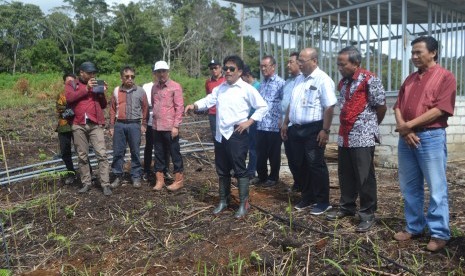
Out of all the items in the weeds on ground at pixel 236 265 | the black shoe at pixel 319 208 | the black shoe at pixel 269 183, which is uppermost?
the black shoe at pixel 319 208

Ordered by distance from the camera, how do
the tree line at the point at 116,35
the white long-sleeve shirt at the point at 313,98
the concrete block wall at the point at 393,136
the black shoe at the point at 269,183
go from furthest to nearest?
1. the tree line at the point at 116,35
2. the concrete block wall at the point at 393,136
3. the black shoe at the point at 269,183
4. the white long-sleeve shirt at the point at 313,98

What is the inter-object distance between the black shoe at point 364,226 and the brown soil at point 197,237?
0.08 meters

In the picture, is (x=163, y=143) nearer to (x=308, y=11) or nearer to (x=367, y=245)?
(x=367, y=245)

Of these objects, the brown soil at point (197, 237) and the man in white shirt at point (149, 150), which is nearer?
the brown soil at point (197, 237)

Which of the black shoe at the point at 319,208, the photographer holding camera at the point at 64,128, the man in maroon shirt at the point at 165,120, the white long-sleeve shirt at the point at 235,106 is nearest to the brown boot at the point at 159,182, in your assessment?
the man in maroon shirt at the point at 165,120

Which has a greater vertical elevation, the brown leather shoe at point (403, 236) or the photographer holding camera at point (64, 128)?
the photographer holding camera at point (64, 128)

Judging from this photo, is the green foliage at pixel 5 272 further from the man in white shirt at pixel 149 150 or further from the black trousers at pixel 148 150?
the man in white shirt at pixel 149 150

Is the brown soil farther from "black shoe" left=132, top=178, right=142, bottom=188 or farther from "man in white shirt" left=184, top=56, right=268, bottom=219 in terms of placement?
"man in white shirt" left=184, top=56, right=268, bottom=219

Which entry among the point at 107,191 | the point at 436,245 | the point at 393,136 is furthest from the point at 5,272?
the point at 393,136

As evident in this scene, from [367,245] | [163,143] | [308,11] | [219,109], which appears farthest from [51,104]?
[367,245]

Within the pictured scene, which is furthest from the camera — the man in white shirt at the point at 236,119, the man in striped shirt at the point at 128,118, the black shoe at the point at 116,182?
the black shoe at the point at 116,182

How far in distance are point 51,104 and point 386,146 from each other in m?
13.3

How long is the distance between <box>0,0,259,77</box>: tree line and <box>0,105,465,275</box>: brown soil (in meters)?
33.5

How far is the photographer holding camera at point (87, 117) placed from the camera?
5.80m
